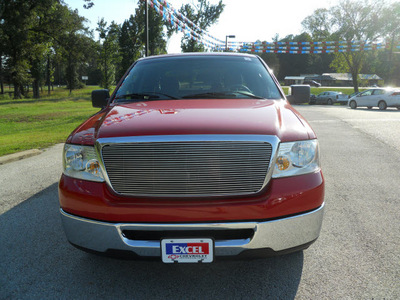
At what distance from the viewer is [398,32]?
49094 mm

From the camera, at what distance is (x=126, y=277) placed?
2699mm

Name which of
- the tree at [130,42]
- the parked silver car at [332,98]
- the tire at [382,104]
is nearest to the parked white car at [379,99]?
the tire at [382,104]

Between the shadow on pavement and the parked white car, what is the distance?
2403 cm

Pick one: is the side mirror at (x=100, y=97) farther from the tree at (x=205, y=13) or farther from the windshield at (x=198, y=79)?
the tree at (x=205, y=13)

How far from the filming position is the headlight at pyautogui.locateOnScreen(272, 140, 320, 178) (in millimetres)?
2426

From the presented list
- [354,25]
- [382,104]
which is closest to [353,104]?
[382,104]

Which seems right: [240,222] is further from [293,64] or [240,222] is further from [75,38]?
[293,64]

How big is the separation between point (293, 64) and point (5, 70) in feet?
345

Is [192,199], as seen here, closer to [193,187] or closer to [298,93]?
[193,187]

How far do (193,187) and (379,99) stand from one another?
25.8m

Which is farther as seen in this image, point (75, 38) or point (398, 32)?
point (398, 32)

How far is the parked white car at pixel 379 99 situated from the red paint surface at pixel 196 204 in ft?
79.9

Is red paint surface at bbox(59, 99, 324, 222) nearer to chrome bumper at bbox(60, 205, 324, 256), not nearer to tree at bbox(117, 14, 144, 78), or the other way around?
chrome bumper at bbox(60, 205, 324, 256)

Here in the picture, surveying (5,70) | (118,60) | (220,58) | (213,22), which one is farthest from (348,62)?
(220,58)
